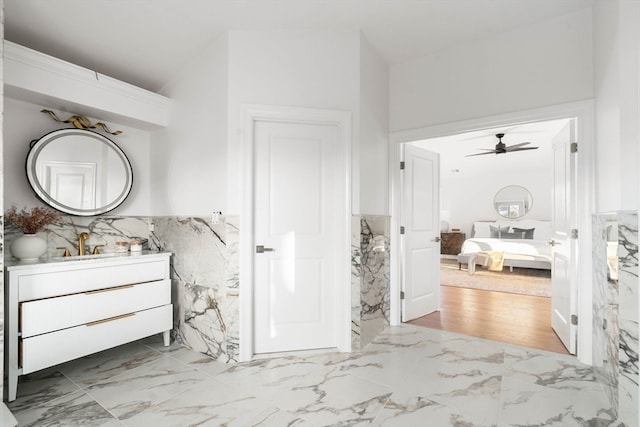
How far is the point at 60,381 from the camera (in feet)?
7.03

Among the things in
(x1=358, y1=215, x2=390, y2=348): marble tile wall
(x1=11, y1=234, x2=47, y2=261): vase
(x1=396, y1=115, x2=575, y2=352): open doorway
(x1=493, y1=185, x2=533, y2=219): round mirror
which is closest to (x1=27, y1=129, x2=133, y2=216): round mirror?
(x1=11, y1=234, x2=47, y2=261): vase

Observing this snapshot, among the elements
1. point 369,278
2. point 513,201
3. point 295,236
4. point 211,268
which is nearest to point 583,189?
point 369,278

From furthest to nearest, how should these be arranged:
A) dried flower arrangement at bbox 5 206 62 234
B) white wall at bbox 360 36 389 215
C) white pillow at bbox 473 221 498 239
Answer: white pillow at bbox 473 221 498 239
white wall at bbox 360 36 389 215
dried flower arrangement at bbox 5 206 62 234

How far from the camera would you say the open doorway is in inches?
128

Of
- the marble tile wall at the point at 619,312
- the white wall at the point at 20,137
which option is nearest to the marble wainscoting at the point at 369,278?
the marble tile wall at the point at 619,312

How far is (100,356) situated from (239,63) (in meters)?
2.64

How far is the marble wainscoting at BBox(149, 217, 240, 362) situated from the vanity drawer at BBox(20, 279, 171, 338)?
19 centimetres

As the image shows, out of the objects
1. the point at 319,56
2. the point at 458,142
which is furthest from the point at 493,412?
the point at 458,142

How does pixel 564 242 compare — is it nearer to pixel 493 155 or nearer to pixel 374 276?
pixel 374 276

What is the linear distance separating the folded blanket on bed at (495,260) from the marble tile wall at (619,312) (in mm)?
4229

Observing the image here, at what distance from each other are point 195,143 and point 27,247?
142 centimetres

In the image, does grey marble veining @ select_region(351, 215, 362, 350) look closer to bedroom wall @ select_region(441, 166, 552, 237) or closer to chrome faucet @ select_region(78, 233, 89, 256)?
chrome faucet @ select_region(78, 233, 89, 256)

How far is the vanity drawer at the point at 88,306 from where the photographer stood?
1.99 meters

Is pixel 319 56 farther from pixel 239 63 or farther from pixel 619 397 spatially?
pixel 619 397
